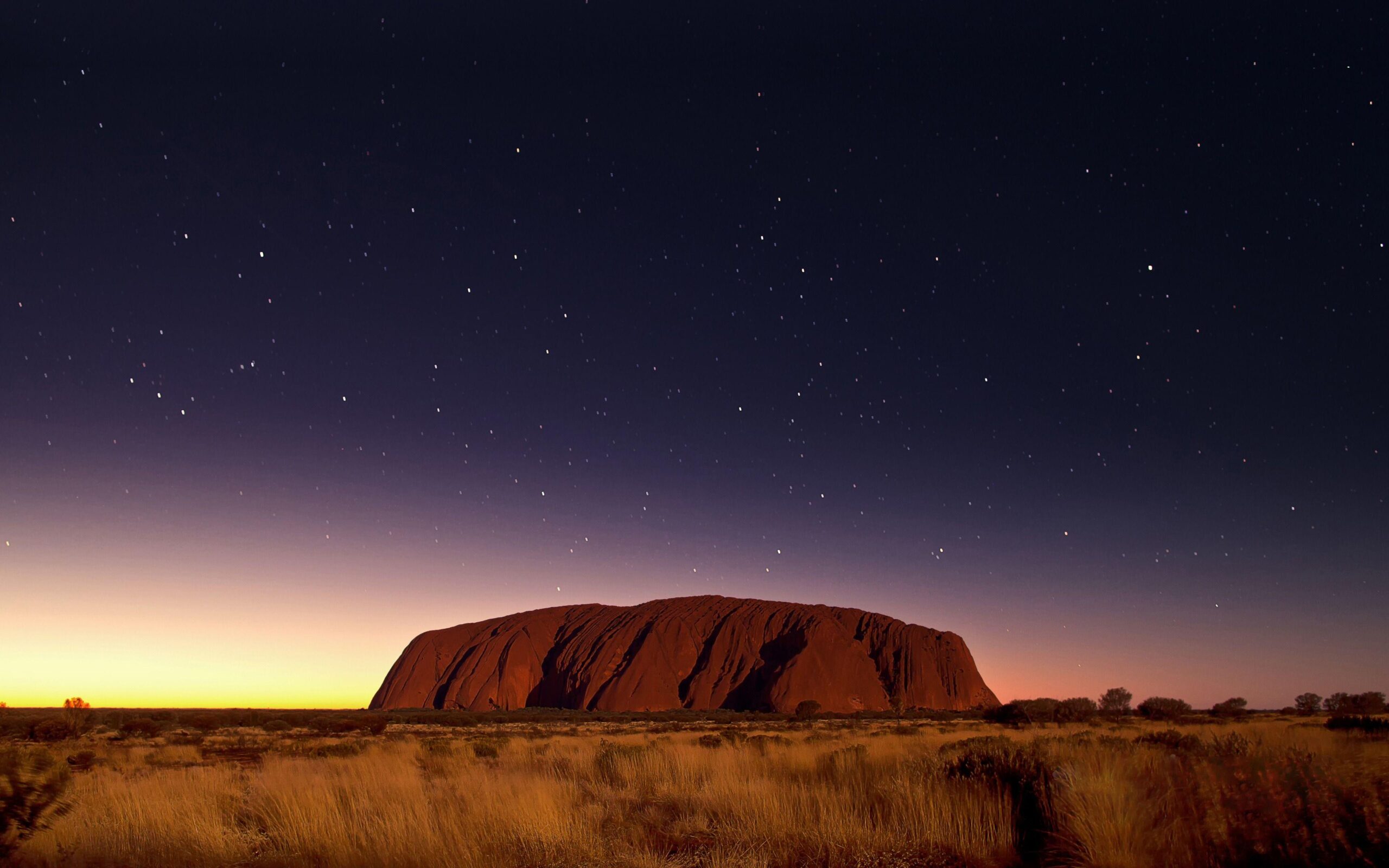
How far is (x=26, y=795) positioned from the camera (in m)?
5.34

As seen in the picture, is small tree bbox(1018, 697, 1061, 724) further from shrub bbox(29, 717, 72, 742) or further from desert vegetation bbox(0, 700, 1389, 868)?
shrub bbox(29, 717, 72, 742)

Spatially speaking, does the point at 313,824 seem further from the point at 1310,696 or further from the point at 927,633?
the point at 927,633

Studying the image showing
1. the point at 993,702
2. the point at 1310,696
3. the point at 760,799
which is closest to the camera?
the point at 760,799

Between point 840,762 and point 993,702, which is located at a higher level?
point 840,762

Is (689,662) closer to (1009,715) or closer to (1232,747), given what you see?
(1009,715)

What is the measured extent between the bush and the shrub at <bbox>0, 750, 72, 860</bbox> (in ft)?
189

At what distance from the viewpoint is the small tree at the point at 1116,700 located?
210 feet

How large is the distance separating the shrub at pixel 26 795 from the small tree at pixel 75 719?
32.0 metres

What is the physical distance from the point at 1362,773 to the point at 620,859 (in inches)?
224

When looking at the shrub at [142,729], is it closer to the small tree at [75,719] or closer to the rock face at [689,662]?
the small tree at [75,719]

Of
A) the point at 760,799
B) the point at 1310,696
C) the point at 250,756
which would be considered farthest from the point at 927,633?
the point at 760,799

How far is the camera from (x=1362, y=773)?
5.43 meters

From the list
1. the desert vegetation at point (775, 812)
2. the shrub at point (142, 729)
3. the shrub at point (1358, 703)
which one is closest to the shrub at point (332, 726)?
the shrub at point (142, 729)

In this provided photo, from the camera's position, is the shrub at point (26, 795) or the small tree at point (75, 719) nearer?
the shrub at point (26, 795)
